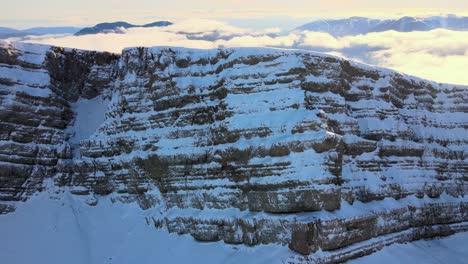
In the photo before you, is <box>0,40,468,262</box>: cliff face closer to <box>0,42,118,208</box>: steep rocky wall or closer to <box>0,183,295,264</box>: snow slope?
<box>0,42,118,208</box>: steep rocky wall

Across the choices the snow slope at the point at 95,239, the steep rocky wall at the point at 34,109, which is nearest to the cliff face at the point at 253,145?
the steep rocky wall at the point at 34,109

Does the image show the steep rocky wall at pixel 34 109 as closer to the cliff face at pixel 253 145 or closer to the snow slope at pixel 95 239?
the cliff face at pixel 253 145

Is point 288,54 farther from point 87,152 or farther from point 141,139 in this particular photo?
point 87,152

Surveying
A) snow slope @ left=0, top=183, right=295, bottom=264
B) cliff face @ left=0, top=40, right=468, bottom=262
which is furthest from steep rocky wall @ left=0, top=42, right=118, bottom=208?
snow slope @ left=0, top=183, right=295, bottom=264

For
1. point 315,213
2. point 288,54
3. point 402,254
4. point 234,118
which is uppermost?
point 288,54

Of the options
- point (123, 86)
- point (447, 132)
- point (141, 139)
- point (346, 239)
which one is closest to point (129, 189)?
point (141, 139)

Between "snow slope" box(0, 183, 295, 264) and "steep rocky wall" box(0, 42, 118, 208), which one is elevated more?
"steep rocky wall" box(0, 42, 118, 208)

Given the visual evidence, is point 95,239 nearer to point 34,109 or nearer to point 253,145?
point 34,109

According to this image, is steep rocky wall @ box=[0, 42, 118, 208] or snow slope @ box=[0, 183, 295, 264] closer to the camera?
snow slope @ box=[0, 183, 295, 264]
